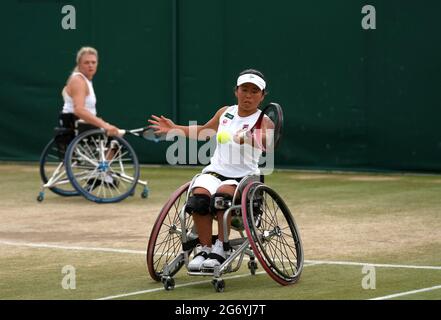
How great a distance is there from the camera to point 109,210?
12.1m

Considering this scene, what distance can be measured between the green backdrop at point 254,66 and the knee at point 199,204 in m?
7.42

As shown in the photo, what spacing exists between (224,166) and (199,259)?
0.64 metres

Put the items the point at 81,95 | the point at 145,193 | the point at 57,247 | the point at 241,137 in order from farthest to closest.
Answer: the point at 145,193
the point at 81,95
the point at 57,247
the point at 241,137

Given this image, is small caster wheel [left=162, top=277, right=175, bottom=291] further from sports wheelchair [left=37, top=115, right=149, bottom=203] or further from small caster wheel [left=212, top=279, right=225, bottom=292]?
sports wheelchair [left=37, top=115, right=149, bottom=203]

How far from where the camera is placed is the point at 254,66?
1577 centimetres

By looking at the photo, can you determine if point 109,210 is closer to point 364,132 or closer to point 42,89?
point 364,132

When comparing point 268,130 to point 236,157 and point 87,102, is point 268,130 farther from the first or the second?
point 87,102

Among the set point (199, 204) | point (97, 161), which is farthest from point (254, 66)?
point (199, 204)

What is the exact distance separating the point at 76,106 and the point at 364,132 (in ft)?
13.4

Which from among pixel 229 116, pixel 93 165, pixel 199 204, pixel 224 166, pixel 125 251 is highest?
pixel 229 116

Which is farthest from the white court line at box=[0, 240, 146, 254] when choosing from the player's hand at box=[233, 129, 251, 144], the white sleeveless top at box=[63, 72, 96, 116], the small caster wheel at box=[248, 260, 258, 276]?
the white sleeveless top at box=[63, 72, 96, 116]

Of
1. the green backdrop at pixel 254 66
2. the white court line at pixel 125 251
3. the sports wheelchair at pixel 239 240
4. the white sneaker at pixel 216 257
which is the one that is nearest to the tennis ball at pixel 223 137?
the sports wheelchair at pixel 239 240
